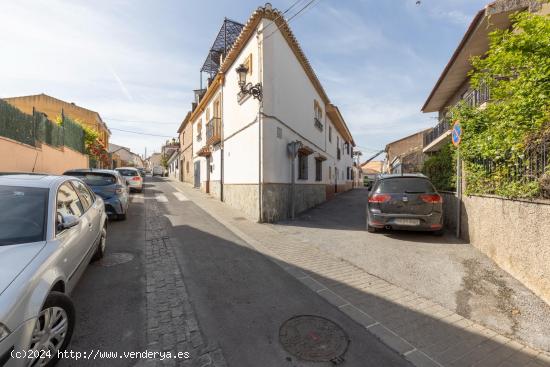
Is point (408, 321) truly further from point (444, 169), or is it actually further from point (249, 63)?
point (249, 63)

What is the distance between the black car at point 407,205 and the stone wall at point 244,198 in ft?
12.9

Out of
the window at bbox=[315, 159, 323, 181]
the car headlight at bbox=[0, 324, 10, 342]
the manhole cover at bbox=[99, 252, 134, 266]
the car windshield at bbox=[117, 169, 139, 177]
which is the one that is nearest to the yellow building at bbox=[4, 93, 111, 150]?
the car windshield at bbox=[117, 169, 139, 177]

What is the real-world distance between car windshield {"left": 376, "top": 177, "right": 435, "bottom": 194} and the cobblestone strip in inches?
199

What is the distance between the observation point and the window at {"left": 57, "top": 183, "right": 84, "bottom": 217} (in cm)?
332

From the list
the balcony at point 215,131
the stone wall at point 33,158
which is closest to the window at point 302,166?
the balcony at point 215,131

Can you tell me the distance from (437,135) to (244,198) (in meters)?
12.2

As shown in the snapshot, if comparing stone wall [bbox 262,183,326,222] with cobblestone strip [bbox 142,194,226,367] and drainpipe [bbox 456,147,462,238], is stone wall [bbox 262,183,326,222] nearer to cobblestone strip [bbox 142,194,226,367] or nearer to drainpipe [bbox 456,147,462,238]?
cobblestone strip [bbox 142,194,226,367]

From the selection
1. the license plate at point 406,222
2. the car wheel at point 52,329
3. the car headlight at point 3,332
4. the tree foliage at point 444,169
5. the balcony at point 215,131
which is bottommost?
the car wheel at point 52,329

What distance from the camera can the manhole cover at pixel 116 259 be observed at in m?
4.71

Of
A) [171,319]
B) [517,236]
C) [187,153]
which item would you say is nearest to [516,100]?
[517,236]

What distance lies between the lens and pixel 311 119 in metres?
14.7

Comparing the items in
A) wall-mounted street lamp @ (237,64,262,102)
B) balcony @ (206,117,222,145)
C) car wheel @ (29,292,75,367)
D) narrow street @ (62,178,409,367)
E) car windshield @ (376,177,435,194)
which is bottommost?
narrow street @ (62,178,409,367)

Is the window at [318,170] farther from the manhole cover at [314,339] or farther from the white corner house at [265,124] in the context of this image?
the manhole cover at [314,339]

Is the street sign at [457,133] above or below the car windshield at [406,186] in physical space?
above
